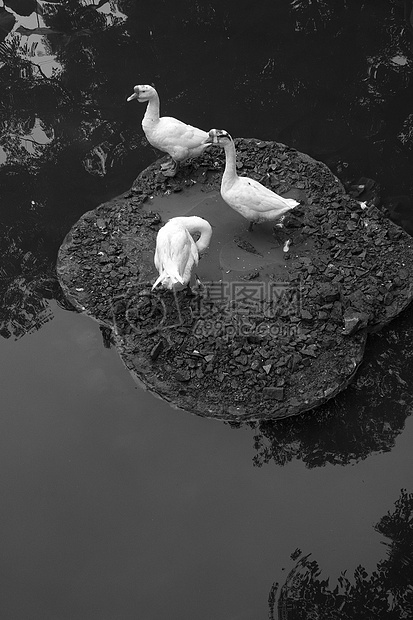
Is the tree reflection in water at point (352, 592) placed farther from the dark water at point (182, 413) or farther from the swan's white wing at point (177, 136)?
the swan's white wing at point (177, 136)

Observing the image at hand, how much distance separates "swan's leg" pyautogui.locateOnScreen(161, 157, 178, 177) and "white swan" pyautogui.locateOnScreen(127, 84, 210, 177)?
0.23 metres

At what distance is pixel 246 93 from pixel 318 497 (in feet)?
20.7

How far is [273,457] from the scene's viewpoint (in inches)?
220

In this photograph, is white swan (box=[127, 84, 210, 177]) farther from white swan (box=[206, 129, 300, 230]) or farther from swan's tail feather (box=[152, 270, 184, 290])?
swan's tail feather (box=[152, 270, 184, 290])

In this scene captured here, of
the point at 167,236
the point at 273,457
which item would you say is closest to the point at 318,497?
the point at 273,457

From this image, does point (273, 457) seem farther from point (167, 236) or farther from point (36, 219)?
point (36, 219)

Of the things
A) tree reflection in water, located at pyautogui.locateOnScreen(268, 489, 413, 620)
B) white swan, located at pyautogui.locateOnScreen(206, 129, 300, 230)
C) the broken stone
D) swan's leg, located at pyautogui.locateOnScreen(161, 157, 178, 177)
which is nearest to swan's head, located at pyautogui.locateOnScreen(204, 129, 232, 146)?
white swan, located at pyautogui.locateOnScreen(206, 129, 300, 230)

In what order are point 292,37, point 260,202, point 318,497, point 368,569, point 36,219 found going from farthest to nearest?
point 292,37, point 36,219, point 260,202, point 318,497, point 368,569

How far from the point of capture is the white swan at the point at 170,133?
722 cm

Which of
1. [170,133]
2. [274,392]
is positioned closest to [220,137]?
[170,133]

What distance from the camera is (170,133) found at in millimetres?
7219

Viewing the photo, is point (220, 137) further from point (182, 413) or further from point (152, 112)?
point (182, 413)

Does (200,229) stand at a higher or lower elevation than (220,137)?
lower

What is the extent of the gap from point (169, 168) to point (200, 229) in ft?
5.42
